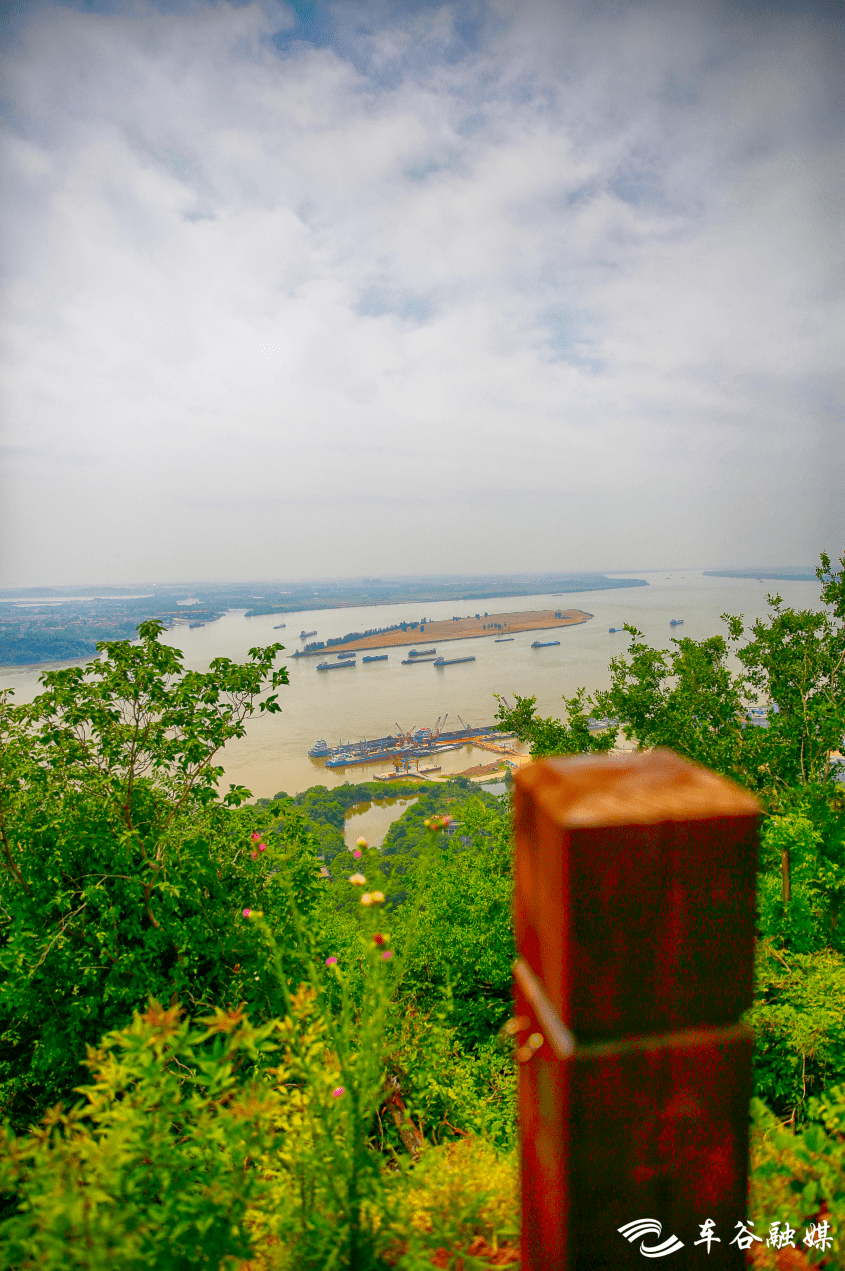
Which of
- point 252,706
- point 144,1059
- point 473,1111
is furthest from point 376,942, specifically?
point 252,706

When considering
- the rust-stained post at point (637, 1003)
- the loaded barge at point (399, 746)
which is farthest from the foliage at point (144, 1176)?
the loaded barge at point (399, 746)

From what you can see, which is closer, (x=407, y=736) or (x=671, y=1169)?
(x=671, y=1169)

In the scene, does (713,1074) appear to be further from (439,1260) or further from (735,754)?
(735,754)

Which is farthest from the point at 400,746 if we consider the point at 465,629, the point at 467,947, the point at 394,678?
the point at 465,629

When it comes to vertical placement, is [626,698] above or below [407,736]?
above

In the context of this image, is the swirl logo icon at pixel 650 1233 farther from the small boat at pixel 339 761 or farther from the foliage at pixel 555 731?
the small boat at pixel 339 761

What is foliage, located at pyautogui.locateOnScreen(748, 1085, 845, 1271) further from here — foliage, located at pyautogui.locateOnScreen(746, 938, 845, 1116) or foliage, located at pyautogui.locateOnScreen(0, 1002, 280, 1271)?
foliage, located at pyautogui.locateOnScreen(746, 938, 845, 1116)

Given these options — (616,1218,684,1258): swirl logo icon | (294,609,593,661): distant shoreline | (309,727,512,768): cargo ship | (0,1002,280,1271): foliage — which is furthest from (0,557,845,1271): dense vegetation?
(294,609,593,661): distant shoreline

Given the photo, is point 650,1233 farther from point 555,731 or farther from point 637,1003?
point 555,731
